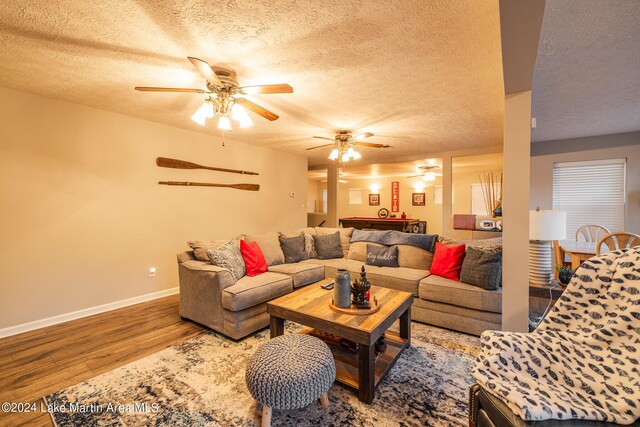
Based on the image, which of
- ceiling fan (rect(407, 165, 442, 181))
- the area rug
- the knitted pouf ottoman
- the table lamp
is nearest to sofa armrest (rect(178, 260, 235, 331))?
the area rug

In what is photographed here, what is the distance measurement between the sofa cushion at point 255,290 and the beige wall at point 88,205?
179 centimetres

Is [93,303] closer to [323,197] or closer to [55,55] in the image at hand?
[55,55]

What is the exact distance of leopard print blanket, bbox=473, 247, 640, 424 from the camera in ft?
3.45

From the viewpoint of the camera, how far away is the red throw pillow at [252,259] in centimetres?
315

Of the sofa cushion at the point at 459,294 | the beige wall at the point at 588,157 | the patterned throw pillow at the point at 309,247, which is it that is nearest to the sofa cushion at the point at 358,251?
the patterned throw pillow at the point at 309,247

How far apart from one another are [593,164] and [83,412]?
274 inches

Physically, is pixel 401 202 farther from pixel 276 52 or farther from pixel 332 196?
pixel 276 52

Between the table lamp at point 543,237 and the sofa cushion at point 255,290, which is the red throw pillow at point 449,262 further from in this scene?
the sofa cushion at point 255,290

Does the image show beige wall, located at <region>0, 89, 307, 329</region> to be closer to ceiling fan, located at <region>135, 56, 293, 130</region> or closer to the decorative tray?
ceiling fan, located at <region>135, 56, 293, 130</region>

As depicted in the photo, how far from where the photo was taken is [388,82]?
253cm

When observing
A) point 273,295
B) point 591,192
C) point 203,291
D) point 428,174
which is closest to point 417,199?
point 428,174

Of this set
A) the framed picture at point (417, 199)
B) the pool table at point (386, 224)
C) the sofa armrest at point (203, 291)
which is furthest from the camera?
the framed picture at point (417, 199)

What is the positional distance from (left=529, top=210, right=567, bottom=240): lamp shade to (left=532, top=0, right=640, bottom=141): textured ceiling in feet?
3.98

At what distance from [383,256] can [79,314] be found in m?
3.75
